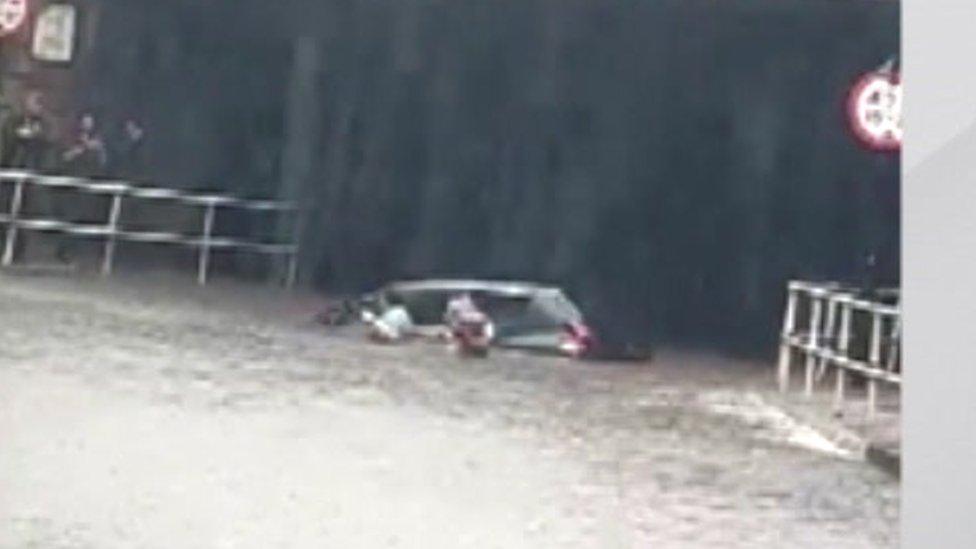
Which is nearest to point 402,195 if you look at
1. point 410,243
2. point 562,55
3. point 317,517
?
point 410,243

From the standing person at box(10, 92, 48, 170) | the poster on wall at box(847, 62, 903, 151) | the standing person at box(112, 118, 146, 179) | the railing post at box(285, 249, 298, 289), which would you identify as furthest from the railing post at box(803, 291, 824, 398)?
the standing person at box(10, 92, 48, 170)

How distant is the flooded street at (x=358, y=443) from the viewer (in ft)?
6.22

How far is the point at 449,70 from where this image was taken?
74.9 inches

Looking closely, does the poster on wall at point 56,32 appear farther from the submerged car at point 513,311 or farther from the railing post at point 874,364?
the railing post at point 874,364

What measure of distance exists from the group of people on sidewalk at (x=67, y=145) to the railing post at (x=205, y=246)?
88 mm

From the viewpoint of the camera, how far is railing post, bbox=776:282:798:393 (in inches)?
73.4

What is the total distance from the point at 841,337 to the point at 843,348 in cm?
1

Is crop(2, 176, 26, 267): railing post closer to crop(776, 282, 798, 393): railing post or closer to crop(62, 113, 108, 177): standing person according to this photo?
crop(62, 113, 108, 177): standing person

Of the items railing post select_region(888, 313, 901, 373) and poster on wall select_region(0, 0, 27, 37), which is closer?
railing post select_region(888, 313, 901, 373)

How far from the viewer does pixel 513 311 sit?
1.92 metres

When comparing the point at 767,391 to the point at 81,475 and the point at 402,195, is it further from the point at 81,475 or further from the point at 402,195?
the point at 81,475

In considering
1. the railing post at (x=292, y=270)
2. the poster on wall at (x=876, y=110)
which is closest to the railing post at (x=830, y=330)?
the poster on wall at (x=876, y=110)

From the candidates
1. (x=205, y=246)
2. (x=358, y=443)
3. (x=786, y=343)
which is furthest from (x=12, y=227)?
(x=786, y=343)

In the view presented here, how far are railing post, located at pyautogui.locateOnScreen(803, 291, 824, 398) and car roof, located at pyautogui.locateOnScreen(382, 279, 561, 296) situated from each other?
283 mm
